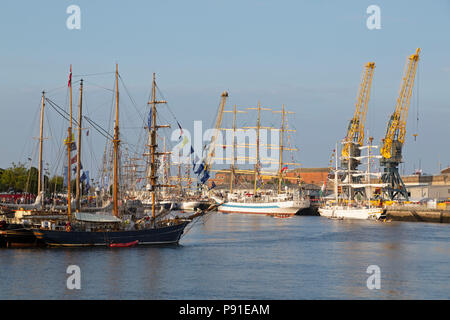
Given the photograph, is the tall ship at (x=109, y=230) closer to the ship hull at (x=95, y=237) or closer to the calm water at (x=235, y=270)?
the ship hull at (x=95, y=237)

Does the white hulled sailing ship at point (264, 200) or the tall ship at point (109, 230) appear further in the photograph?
the white hulled sailing ship at point (264, 200)

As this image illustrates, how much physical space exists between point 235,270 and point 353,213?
90.5 meters

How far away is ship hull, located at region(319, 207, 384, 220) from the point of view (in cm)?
13538

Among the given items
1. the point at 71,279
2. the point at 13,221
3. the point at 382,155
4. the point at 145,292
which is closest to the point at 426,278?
the point at 145,292

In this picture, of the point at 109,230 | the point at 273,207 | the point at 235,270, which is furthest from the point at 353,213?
the point at 235,270

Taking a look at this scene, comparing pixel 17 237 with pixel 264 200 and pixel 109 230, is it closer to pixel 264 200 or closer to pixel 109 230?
pixel 109 230

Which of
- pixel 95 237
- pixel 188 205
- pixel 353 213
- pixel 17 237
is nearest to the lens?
pixel 95 237

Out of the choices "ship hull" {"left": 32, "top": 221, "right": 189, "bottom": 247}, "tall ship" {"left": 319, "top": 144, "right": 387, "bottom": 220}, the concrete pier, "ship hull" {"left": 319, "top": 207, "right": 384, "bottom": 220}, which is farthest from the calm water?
"tall ship" {"left": 319, "top": 144, "right": 387, "bottom": 220}

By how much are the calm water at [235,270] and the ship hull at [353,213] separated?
54.7m

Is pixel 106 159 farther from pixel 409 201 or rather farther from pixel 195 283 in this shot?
pixel 195 283

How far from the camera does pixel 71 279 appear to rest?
47781 millimetres

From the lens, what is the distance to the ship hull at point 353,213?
135375mm

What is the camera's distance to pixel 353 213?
14112cm

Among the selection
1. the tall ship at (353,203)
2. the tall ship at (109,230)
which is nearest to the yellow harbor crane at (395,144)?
the tall ship at (353,203)
